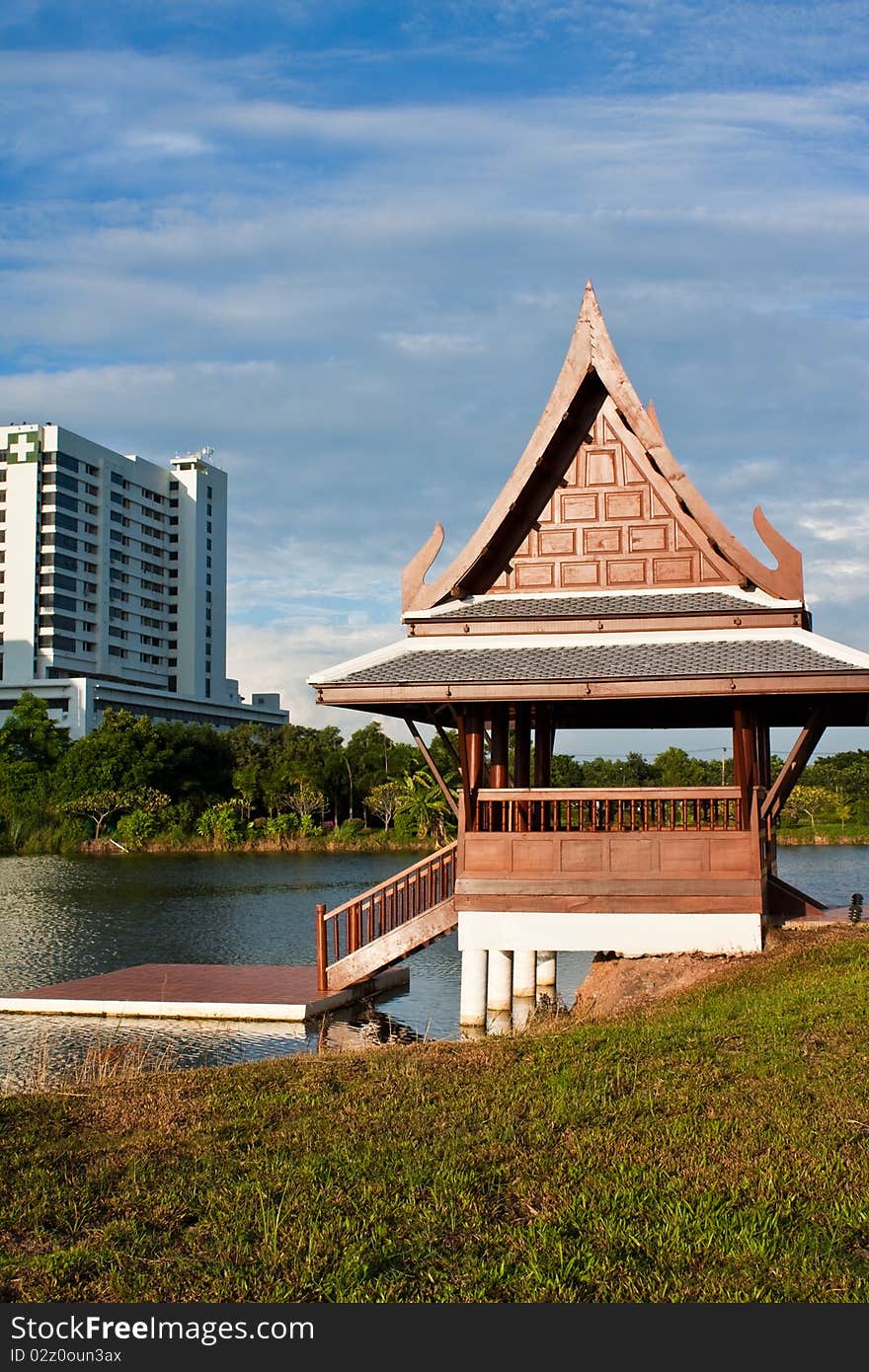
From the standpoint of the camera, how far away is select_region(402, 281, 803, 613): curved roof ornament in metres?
12.7

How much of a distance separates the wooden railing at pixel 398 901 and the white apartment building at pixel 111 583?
74645 mm

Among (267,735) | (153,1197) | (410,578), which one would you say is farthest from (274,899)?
(267,735)

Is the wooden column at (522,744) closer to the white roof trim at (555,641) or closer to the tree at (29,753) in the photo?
the white roof trim at (555,641)

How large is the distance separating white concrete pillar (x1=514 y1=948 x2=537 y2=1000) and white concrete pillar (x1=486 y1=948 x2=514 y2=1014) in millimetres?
804

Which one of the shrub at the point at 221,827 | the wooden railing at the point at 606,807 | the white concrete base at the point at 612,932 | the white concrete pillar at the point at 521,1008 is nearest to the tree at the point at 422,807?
the shrub at the point at 221,827

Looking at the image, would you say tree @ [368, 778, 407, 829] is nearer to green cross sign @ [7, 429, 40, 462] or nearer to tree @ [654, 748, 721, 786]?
tree @ [654, 748, 721, 786]

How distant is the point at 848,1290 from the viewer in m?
4.11

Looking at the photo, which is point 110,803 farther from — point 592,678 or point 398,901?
point 592,678

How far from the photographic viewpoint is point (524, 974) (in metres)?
14.6

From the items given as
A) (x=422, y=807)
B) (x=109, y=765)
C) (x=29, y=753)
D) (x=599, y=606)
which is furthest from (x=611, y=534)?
(x=29, y=753)

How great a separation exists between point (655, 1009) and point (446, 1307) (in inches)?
254

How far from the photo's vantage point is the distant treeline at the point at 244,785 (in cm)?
5694

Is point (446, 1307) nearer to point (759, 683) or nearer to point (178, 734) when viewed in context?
point (759, 683)

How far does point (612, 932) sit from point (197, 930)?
14742 millimetres
